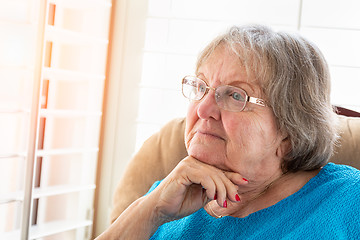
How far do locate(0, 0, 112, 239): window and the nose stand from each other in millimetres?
1298

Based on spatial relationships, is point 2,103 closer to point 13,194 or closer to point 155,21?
point 13,194

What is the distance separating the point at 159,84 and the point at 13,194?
1077 millimetres

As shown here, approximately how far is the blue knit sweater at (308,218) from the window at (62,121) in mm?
1328

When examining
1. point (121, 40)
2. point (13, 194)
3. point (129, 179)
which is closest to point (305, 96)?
point (129, 179)

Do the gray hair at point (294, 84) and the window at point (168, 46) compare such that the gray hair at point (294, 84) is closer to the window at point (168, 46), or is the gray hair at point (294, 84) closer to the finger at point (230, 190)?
the finger at point (230, 190)

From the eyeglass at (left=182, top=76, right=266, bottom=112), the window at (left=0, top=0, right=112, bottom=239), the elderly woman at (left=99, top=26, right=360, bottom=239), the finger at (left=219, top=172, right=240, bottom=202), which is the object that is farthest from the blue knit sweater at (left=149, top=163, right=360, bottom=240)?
the window at (left=0, top=0, right=112, bottom=239)

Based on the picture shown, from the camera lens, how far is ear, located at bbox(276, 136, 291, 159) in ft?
4.84

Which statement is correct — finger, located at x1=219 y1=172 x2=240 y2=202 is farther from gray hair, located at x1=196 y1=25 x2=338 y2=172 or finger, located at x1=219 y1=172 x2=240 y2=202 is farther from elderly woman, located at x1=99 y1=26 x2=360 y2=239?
gray hair, located at x1=196 y1=25 x2=338 y2=172

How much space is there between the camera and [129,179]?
6.39ft

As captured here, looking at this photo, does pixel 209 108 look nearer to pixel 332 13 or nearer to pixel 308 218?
pixel 308 218

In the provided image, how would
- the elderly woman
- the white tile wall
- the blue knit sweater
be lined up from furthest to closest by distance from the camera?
the white tile wall, the elderly woman, the blue knit sweater

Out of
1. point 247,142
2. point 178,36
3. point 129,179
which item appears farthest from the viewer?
point 178,36

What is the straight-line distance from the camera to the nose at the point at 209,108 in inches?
56.6

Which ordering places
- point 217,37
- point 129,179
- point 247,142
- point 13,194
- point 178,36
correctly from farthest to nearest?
point 178,36, point 13,194, point 129,179, point 217,37, point 247,142
